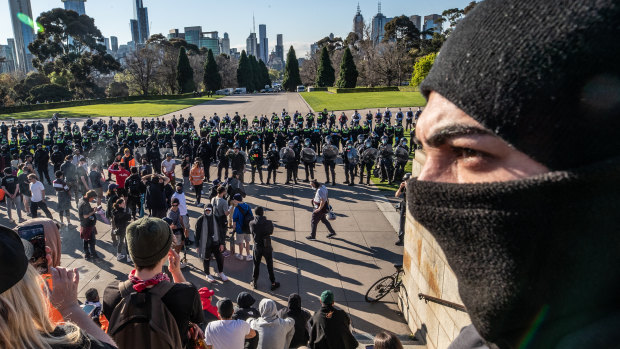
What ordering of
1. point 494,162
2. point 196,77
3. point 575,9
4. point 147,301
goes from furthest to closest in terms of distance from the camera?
point 196,77 → point 147,301 → point 494,162 → point 575,9

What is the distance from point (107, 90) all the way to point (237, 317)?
77.6 m

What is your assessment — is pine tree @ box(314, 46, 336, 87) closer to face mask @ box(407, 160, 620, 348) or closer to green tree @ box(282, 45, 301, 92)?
green tree @ box(282, 45, 301, 92)

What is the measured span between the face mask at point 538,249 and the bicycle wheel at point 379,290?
24.3ft

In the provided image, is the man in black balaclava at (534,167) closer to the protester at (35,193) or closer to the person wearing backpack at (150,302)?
the person wearing backpack at (150,302)

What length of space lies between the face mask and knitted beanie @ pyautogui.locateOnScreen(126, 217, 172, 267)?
305 cm

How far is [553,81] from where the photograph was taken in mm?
666

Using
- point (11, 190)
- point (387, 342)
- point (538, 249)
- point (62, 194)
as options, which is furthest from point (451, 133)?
point (11, 190)

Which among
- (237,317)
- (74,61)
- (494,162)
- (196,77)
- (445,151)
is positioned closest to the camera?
(494,162)

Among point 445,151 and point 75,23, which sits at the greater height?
point 75,23

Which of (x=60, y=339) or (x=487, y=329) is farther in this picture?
(x=60, y=339)

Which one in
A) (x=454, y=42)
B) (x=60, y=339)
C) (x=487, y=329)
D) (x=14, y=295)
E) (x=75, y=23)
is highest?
(x=75, y=23)

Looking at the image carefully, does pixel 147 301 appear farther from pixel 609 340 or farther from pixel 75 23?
pixel 75 23

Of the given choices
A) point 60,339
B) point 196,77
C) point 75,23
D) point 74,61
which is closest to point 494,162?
point 60,339

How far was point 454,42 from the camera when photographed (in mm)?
867
